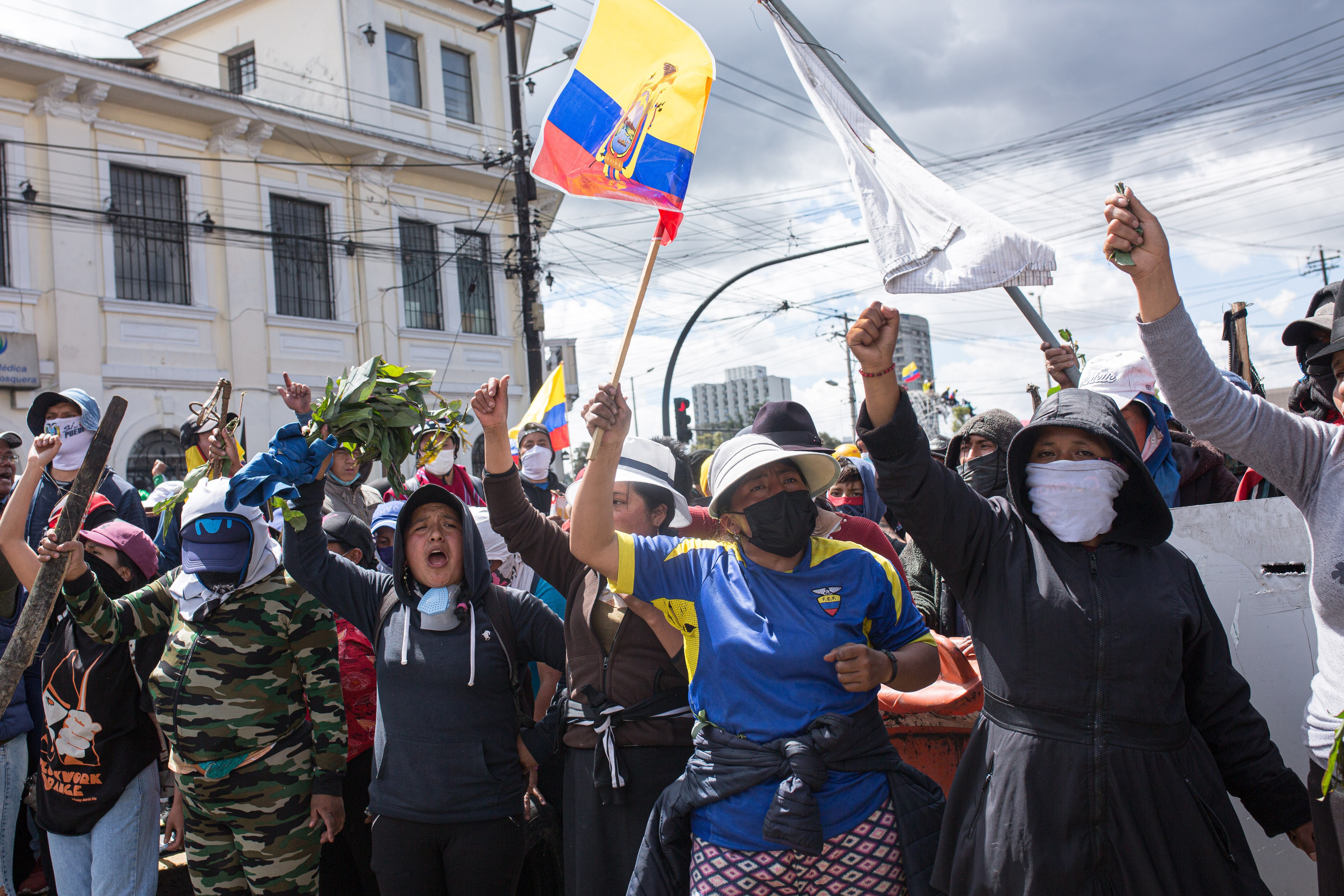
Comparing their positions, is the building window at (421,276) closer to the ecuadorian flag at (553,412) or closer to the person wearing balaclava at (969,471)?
the ecuadorian flag at (553,412)

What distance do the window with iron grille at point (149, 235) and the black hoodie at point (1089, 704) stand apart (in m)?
16.3

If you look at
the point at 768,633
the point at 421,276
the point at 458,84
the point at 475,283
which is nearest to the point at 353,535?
the point at 768,633

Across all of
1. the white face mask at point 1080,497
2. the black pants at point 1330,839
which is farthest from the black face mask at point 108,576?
the black pants at point 1330,839

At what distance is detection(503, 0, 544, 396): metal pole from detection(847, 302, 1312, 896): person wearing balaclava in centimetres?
1445

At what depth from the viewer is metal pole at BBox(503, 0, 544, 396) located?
16578 millimetres

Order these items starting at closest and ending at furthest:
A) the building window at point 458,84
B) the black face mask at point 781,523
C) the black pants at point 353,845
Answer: the black face mask at point 781,523, the black pants at point 353,845, the building window at point 458,84

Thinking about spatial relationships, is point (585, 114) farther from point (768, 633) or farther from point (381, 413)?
point (768, 633)

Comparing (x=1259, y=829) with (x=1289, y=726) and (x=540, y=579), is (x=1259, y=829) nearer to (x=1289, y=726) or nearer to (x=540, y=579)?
(x=1289, y=726)

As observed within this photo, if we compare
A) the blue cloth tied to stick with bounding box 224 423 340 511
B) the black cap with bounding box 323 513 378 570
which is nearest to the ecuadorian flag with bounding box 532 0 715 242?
the blue cloth tied to stick with bounding box 224 423 340 511

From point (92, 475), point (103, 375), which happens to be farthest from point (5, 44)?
point (92, 475)

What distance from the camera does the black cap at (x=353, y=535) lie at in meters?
4.70

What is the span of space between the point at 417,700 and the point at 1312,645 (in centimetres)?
311

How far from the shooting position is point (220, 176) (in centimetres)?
1673

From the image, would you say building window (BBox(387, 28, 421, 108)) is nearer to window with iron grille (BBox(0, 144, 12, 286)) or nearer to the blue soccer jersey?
window with iron grille (BBox(0, 144, 12, 286))
